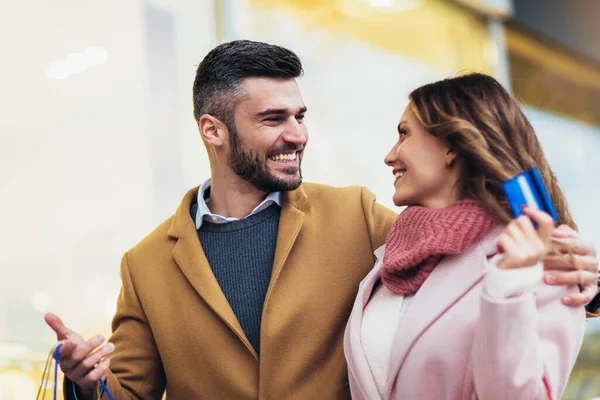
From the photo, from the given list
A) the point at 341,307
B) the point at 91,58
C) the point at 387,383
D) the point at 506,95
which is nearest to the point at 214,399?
the point at 341,307

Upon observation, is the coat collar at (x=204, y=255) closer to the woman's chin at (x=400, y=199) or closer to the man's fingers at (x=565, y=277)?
the woman's chin at (x=400, y=199)

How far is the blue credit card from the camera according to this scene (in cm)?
→ 146

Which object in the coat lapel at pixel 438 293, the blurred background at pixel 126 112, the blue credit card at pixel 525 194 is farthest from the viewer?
the blurred background at pixel 126 112

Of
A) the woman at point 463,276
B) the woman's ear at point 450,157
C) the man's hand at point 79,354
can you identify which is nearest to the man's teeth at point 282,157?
the woman at point 463,276

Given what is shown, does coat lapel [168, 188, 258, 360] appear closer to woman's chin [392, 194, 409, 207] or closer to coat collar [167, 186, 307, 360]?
coat collar [167, 186, 307, 360]

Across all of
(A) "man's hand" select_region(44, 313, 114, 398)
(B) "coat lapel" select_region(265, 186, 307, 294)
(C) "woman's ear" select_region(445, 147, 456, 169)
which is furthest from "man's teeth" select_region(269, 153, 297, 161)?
(A) "man's hand" select_region(44, 313, 114, 398)

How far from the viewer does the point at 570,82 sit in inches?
193

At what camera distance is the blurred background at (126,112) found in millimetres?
2561

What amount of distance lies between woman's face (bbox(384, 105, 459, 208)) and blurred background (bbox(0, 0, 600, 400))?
0.91 ft

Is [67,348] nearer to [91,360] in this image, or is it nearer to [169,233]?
[91,360]

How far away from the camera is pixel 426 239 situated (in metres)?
1.64

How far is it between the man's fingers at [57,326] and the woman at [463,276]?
2.15ft

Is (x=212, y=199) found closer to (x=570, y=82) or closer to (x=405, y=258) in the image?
(x=405, y=258)

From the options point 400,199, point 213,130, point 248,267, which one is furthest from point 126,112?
point 400,199
